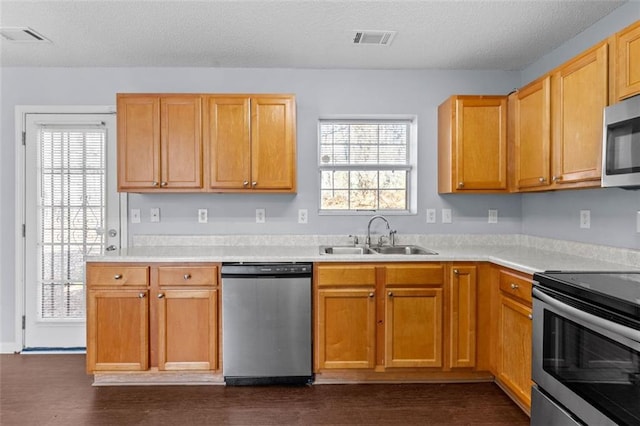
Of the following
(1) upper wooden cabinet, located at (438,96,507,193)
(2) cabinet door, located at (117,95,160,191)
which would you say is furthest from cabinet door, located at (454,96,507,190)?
(2) cabinet door, located at (117,95,160,191)

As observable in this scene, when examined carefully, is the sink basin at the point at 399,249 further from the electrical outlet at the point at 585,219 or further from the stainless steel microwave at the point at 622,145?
the stainless steel microwave at the point at 622,145

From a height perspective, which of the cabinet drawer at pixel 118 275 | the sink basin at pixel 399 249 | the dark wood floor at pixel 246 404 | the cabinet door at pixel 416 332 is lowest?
the dark wood floor at pixel 246 404

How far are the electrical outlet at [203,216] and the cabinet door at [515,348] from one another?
2440 mm

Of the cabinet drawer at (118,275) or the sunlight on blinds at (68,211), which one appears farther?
the sunlight on blinds at (68,211)

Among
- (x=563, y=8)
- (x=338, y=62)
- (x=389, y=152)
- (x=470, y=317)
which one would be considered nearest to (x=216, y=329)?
(x=470, y=317)

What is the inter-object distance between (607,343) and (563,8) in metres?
2.08

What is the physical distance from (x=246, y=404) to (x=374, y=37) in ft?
8.91

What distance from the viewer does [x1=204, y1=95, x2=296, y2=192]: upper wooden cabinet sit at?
3.01 m

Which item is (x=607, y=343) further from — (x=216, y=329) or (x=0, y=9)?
(x=0, y=9)

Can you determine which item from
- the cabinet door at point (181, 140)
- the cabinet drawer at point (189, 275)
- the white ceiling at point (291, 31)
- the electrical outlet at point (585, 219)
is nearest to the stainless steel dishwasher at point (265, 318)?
the cabinet drawer at point (189, 275)

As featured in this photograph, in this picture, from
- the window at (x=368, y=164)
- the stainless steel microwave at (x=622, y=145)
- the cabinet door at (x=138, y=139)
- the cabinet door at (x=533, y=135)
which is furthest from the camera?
the window at (x=368, y=164)

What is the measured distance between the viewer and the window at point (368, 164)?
11.5 feet

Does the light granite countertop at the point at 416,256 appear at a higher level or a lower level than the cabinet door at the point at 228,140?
lower

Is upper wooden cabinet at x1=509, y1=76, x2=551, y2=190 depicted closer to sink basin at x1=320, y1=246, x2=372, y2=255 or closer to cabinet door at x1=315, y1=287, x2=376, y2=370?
sink basin at x1=320, y1=246, x2=372, y2=255
